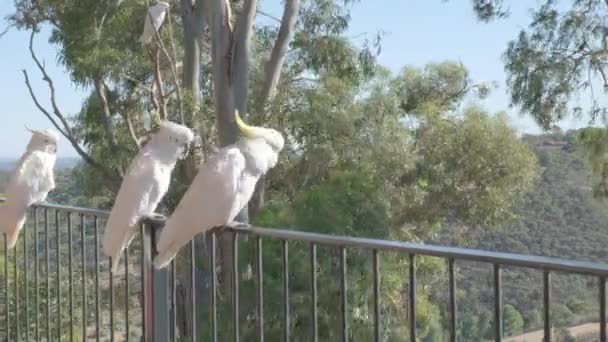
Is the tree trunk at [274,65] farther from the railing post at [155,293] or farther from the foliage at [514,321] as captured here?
the railing post at [155,293]

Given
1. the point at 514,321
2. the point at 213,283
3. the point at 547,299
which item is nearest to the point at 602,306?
the point at 547,299

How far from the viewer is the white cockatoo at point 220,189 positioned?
1.92 metres

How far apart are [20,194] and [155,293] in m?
1.07

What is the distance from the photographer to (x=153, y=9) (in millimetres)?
6172

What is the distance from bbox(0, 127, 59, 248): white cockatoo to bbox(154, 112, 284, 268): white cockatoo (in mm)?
1111

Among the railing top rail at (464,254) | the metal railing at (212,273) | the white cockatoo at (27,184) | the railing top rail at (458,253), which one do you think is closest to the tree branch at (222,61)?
the metal railing at (212,273)

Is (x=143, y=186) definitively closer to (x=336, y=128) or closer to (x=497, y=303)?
(x=497, y=303)

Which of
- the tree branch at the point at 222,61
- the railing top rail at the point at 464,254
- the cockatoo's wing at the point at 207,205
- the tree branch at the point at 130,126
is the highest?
the tree branch at the point at 222,61

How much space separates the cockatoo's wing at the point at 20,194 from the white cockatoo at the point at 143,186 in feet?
2.59

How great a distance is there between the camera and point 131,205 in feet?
6.90

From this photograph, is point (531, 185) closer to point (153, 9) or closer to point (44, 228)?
point (153, 9)

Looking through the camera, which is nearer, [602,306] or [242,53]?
[602,306]

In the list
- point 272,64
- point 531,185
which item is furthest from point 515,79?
point 531,185

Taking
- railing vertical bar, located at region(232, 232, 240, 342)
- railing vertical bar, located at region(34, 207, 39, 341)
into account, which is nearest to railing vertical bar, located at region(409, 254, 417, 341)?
railing vertical bar, located at region(232, 232, 240, 342)
